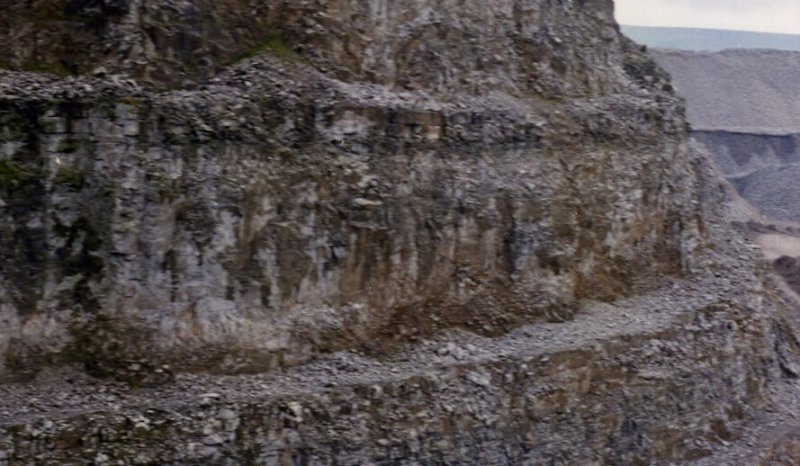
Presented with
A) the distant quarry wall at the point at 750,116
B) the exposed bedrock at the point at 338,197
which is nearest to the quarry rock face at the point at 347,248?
the exposed bedrock at the point at 338,197

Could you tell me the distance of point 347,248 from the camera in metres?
19.0

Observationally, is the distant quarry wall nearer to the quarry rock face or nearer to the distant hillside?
the distant hillside

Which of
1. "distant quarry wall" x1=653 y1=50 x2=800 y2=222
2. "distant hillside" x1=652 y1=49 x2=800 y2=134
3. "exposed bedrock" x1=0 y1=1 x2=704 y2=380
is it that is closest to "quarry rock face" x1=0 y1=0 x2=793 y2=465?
"exposed bedrock" x1=0 y1=1 x2=704 y2=380

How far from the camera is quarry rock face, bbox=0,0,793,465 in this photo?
1667 cm

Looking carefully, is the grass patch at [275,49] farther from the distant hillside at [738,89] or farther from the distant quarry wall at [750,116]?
the distant hillside at [738,89]

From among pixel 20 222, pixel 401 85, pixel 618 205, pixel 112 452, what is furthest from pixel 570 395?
pixel 20 222

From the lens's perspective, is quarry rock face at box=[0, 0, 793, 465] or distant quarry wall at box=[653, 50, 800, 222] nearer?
quarry rock face at box=[0, 0, 793, 465]

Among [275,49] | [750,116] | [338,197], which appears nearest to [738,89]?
[750,116]

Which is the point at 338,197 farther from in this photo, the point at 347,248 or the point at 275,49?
the point at 275,49

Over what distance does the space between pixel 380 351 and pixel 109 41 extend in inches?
306

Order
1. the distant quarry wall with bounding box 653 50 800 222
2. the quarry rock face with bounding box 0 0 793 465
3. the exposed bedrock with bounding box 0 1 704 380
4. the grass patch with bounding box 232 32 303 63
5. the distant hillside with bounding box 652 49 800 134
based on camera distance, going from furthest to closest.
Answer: the distant hillside with bounding box 652 49 800 134 → the distant quarry wall with bounding box 653 50 800 222 → the grass patch with bounding box 232 32 303 63 → the exposed bedrock with bounding box 0 1 704 380 → the quarry rock face with bounding box 0 0 793 465

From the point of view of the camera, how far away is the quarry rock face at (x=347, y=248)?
1667cm

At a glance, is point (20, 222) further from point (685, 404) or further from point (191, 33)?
point (685, 404)

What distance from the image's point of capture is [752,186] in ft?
189
